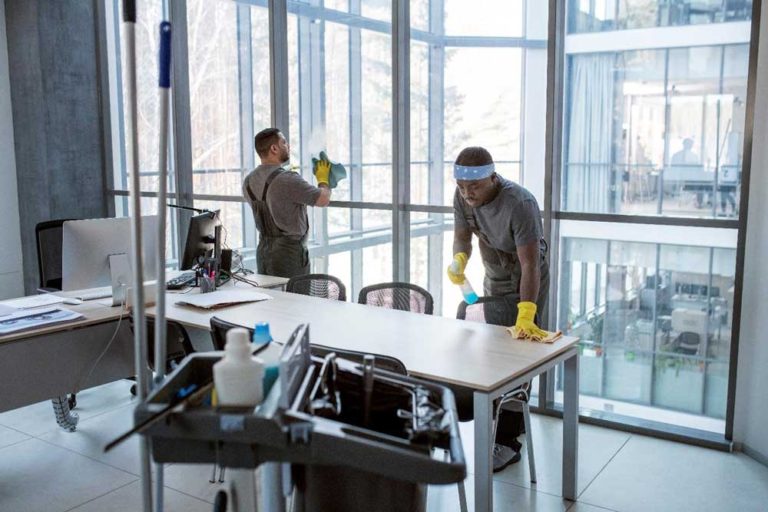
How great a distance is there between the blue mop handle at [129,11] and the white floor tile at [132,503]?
2294 mm

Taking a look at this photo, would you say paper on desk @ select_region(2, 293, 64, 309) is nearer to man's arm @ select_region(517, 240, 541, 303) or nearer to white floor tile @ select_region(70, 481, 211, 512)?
white floor tile @ select_region(70, 481, 211, 512)

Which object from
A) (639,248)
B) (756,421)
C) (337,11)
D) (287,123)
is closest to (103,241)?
(287,123)

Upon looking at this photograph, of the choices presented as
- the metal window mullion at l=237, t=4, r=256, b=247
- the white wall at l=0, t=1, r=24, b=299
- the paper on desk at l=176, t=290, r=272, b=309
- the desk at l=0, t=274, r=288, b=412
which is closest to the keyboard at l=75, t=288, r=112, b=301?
the desk at l=0, t=274, r=288, b=412

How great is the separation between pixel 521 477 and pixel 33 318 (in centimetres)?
237

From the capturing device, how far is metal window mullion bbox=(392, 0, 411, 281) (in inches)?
181

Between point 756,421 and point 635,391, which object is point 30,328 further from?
point 756,421

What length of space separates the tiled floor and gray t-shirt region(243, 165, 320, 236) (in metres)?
1.48

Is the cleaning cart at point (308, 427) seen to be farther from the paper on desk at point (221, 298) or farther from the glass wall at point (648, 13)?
the glass wall at point (648, 13)

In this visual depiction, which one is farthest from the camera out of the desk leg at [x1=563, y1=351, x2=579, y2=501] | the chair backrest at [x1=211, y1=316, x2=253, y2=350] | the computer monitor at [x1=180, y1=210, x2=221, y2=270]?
the computer monitor at [x1=180, y1=210, x2=221, y2=270]

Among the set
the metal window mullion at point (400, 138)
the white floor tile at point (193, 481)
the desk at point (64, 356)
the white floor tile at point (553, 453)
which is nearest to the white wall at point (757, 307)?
the white floor tile at point (553, 453)

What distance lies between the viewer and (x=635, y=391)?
4023mm

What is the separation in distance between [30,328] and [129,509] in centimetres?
90

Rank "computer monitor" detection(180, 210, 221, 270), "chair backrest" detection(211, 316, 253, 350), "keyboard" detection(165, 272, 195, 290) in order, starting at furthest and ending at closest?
1. "keyboard" detection(165, 272, 195, 290)
2. "computer monitor" detection(180, 210, 221, 270)
3. "chair backrest" detection(211, 316, 253, 350)

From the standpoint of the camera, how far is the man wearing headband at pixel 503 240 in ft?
10.7
